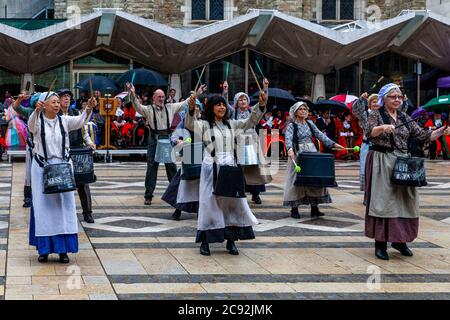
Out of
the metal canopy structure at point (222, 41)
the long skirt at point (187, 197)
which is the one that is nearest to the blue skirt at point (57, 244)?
the long skirt at point (187, 197)

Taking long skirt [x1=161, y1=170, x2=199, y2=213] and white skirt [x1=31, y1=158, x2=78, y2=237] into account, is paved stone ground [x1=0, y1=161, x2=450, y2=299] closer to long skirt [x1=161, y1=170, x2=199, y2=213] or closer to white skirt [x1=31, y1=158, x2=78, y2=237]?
long skirt [x1=161, y1=170, x2=199, y2=213]

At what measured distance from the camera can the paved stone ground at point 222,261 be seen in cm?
721

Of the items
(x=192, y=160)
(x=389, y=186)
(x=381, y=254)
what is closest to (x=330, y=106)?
(x=192, y=160)

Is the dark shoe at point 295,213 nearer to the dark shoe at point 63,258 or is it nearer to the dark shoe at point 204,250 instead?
the dark shoe at point 204,250

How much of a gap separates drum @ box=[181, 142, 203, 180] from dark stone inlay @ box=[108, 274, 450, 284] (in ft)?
8.24

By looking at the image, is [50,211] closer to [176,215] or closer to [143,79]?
[176,215]

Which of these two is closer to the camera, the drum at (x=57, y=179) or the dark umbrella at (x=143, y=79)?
the drum at (x=57, y=179)

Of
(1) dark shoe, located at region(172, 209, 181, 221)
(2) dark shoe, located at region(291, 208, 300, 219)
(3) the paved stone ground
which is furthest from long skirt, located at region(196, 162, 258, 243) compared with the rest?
(2) dark shoe, located at region(291, 208, 300, 219)

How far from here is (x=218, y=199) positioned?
29.3 ft

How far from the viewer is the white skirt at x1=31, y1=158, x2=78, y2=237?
327 inches

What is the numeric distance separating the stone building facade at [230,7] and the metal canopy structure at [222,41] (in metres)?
5.68

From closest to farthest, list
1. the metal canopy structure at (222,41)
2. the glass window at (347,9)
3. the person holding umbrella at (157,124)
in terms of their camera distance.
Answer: the person holding umbrella at (157,124), the metal canopy structure at (222,41), the glass window at (347,9)
